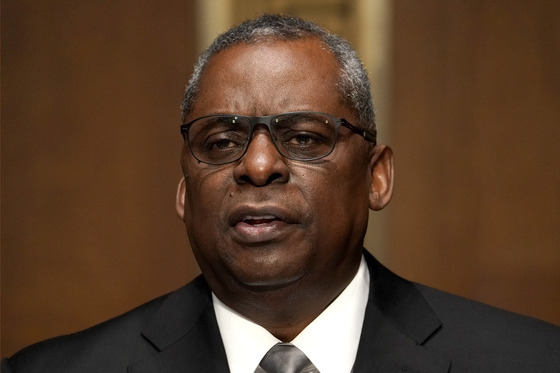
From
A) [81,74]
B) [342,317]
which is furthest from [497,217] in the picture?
[81,74]

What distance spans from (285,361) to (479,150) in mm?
1411

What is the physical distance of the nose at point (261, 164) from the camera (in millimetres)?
2018

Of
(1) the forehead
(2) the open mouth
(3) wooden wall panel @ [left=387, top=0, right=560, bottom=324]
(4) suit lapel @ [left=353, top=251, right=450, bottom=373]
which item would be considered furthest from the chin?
(3) wooden wall panel @ [left=387, top=0, right=560, bottom=324]

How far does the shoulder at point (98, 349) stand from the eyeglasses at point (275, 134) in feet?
1.26

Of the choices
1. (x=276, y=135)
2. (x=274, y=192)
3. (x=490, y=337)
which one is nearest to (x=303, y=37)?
(x=276, y=135)

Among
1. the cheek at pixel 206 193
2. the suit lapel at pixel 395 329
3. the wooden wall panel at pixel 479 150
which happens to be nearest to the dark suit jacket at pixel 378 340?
the suit lapel at pixel 395 329

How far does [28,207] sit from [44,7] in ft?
2.30

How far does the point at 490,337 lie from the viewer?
221cm

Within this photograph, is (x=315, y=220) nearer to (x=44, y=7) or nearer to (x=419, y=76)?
(x=419, y=76)

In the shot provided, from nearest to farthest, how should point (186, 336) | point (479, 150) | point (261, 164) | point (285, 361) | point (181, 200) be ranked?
point (261, 164)
point (285, 361)
point (186, 336)
point (181, 200)
point (479, 150)

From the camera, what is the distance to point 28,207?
346 centimetres

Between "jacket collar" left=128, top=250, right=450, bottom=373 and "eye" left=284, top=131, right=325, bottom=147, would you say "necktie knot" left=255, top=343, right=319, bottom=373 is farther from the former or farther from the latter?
"eye" left=284, top=131, right=325, bottom=147

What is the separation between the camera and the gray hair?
7.12 ft

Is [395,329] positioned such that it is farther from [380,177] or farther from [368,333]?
[380,177]
